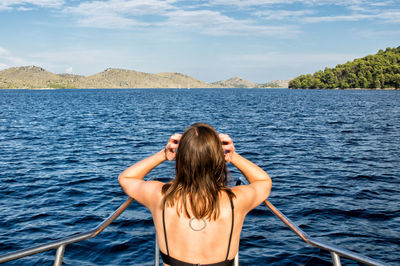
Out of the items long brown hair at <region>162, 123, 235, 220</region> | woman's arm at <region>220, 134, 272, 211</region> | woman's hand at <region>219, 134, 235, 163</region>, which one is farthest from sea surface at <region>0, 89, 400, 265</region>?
long brown hair at <region>162, 123, 235, 220</region>

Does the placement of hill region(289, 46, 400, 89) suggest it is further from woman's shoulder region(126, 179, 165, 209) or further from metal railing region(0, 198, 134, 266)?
metal railing region(0, 198, 134, 266)

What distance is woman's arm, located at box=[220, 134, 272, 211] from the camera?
250 centimetres

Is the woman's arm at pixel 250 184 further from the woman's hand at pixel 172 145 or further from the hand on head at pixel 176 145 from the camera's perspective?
the woman's hand at pixel 172 145

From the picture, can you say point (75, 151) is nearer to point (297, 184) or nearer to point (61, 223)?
point (61, 223)

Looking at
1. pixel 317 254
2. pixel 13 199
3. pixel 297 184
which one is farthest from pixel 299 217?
pixel 13 199

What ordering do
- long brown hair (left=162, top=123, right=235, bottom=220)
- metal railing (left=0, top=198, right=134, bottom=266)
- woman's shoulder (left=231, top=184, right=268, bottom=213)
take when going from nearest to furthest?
metal railing (left=0, top=198, right=134, bottom=266) < long brown hair (left=162, top=123, right=235, bottom=220) < woman's shoulder (left=231, top=184, right=268, bottom=213)

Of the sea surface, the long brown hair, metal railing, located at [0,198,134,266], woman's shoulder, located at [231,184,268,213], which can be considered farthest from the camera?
the sea surface

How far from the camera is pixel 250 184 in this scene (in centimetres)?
269

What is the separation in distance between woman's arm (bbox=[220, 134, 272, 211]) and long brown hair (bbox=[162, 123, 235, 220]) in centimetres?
24

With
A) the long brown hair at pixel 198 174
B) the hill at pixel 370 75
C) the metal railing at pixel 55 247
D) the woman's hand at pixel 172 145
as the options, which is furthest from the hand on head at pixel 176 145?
the hill at pixel 370 75

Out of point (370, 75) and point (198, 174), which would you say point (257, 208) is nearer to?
Answer: point (198, 174)

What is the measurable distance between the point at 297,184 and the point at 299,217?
3615 mm

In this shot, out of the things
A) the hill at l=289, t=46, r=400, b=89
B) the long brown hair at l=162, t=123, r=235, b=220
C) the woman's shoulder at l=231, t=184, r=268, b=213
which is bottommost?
the woman's shoulder at l=231, t=184, r=268, b=213

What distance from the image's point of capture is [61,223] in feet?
34.1
